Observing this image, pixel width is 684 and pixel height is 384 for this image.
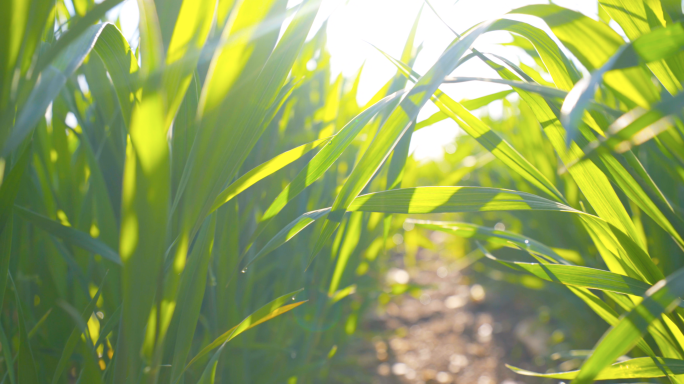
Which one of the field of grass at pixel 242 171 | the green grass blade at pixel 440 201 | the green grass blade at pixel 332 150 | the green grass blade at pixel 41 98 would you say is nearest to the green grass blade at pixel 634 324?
the field of grass at pixel 242 171

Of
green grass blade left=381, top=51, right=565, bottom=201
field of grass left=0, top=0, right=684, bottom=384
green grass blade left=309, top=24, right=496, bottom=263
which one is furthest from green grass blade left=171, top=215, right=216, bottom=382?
green grass blade left=381, top=51, right=565, bottom=201

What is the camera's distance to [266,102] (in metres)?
0.31

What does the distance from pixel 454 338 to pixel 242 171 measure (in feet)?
3.53

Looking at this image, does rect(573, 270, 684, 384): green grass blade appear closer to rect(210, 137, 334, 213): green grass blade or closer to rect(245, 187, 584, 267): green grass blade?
rect(245, 187, 584, 267): green grass blade

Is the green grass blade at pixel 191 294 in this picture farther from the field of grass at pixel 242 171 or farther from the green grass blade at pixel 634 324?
the green grass blade at pixel 634 324

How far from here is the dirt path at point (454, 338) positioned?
1028 millimetres

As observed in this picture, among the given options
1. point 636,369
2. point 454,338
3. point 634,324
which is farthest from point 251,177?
point 454,338

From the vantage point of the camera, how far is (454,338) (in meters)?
1.29

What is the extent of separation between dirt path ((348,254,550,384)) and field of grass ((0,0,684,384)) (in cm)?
52

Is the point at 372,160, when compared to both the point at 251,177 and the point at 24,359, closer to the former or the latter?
the point at 251,177

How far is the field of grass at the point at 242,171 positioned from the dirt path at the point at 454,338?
523mm

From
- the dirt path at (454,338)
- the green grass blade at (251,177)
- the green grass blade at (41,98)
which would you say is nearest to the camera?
the green grass blade at (41,98)

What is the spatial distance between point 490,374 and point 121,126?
1103mm

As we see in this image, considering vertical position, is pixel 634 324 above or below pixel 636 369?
above
